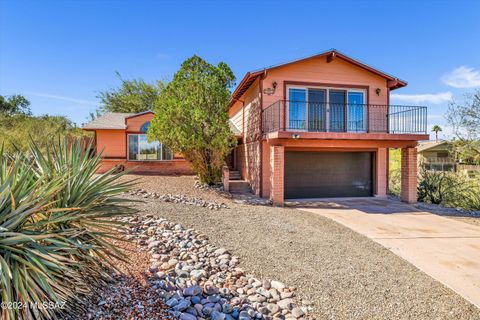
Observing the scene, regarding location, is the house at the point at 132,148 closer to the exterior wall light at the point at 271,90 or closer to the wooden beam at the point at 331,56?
the exterior wall light at the point at 271,90

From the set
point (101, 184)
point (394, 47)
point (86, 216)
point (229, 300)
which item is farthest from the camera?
point (394, 47)

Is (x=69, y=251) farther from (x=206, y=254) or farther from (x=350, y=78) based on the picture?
(x=350, y=78)

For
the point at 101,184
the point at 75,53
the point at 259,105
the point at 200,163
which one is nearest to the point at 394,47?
the point at 259,105

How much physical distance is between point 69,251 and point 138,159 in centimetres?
1399

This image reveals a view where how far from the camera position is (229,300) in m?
3.62

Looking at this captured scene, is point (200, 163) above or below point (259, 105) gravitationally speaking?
below

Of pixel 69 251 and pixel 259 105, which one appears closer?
pixel 69 251

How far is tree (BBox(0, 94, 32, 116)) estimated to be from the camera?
105 feet

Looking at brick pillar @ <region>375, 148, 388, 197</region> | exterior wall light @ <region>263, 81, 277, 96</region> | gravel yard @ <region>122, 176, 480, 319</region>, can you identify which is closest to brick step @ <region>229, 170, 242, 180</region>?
exterior wall light @ <region>263, 81, 277, 96</region>

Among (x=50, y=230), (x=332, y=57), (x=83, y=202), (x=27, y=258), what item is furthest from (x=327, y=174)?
(x=27, y=258)

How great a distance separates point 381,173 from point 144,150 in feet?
42.7

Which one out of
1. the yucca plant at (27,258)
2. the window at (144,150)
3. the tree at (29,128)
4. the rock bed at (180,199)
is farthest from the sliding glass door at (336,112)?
the tree at (29,128)

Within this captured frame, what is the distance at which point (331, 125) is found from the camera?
11703mm

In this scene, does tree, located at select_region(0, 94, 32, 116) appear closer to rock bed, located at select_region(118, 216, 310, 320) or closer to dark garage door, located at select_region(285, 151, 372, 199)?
dark garage door, located at select_region(285, 151, 372, 199)
